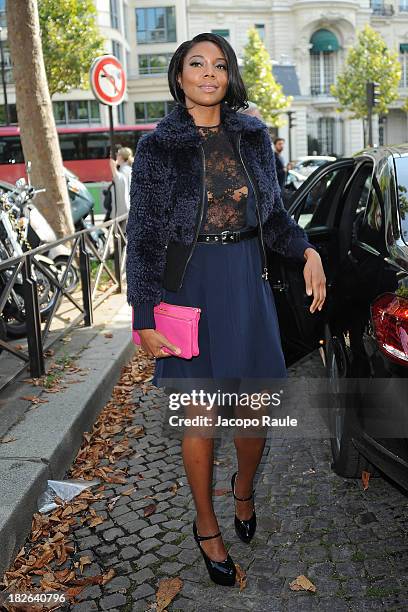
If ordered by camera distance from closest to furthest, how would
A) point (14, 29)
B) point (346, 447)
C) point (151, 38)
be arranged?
point (346, 447), point (14, 29), point (151, 38)

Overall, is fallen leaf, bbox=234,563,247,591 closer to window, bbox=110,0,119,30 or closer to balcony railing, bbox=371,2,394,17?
window, bbox=110,0,119,30

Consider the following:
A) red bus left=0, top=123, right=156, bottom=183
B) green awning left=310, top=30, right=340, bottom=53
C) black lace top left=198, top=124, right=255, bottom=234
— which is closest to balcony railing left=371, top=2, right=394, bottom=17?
green awning left=310, top=30, right=340, bottom=53

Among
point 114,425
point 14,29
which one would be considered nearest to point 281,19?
point 14,29

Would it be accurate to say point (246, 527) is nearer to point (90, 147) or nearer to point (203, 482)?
point (203, 482)

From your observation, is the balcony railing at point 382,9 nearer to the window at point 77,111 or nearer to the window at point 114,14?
the window at point 114,14

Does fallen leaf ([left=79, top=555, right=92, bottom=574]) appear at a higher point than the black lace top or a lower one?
lower

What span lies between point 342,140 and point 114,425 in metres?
57.2

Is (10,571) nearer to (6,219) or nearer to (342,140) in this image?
(6,219)

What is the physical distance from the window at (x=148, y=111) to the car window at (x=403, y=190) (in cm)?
5114

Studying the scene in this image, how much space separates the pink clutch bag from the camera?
255 centimetres

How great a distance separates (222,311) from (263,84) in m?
46.8

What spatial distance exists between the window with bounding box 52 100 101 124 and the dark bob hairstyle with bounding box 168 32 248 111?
144 feet

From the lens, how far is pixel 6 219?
676 centimetres

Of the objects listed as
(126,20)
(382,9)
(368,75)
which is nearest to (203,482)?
(368,75)
